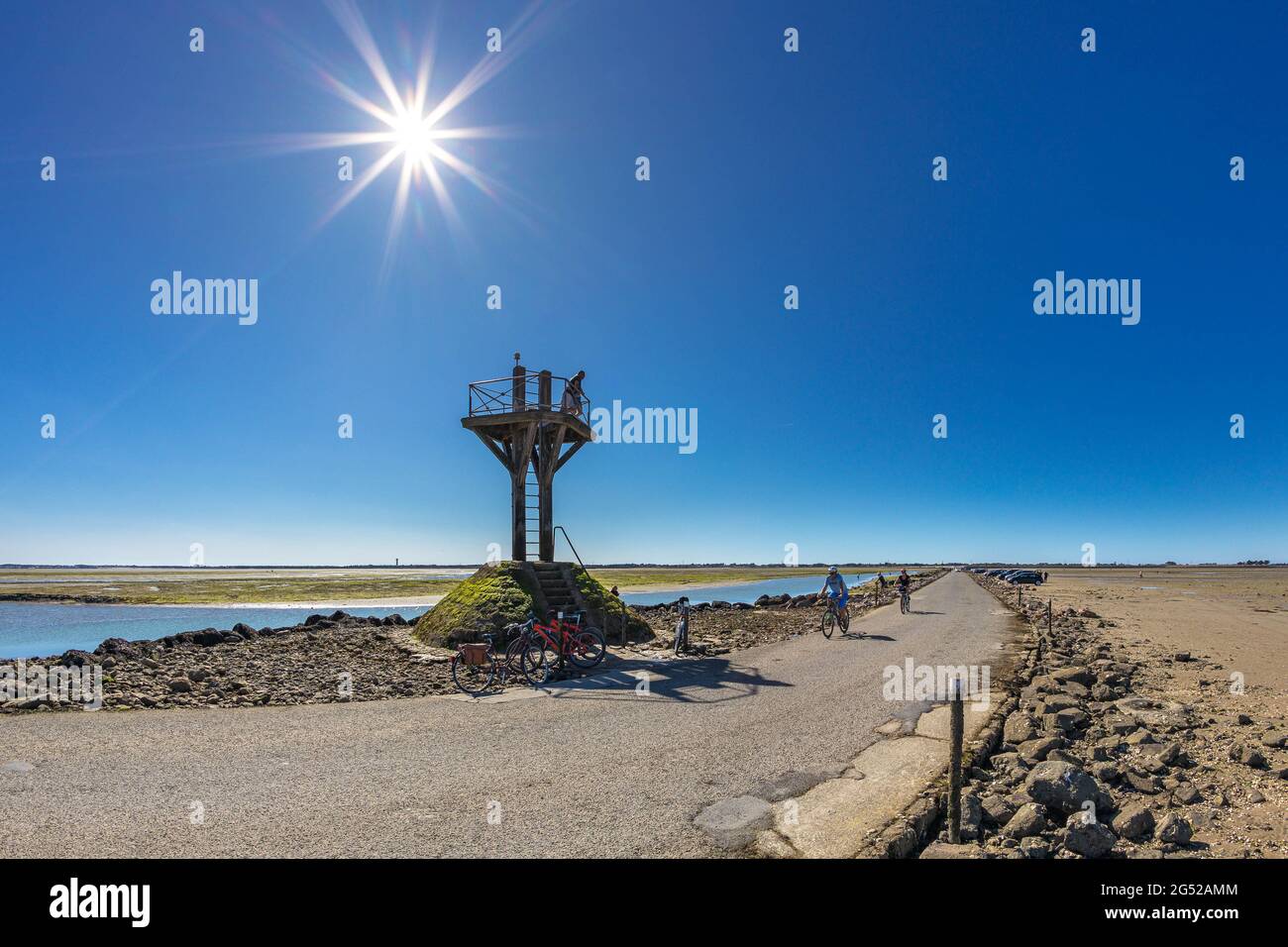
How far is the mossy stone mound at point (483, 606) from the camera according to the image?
1666cm

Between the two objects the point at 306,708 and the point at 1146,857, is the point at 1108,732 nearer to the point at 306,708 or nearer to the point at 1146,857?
the point at 1146,857

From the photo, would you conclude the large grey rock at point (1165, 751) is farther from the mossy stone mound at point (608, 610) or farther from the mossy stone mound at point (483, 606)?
the mossy stone mound at point (483, 606)

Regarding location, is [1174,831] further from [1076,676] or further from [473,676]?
[473,676]

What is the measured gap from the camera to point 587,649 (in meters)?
14.1

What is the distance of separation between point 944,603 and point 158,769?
38545 millimetres

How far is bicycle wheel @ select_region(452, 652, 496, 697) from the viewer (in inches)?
475

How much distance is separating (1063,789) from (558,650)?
9.21 meters

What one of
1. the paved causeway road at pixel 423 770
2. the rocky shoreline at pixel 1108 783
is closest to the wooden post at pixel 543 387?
the paved causeway road at pixel 423 770

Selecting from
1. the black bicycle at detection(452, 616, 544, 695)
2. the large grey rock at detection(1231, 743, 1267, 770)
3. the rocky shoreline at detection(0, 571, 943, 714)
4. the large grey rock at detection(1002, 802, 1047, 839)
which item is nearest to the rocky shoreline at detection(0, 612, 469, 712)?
the rocky shoreline at detection(0, 571, 943, 714)

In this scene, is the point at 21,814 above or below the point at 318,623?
above

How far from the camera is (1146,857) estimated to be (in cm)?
534
